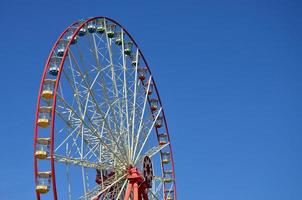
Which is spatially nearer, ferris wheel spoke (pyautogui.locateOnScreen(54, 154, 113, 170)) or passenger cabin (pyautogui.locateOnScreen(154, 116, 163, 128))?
ferris wheel spoke (pyautogui.locateOnScreen(54, 154, 113, 170))

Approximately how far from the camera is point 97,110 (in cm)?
2897

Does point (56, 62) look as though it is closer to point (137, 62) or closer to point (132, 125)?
point (132, 125)

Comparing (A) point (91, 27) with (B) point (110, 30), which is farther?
(B) point (110, 30)

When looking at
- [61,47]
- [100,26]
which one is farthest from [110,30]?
[61,47]

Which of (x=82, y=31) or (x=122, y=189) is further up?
(x=82, y=31)

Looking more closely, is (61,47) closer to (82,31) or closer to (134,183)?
(82,31)

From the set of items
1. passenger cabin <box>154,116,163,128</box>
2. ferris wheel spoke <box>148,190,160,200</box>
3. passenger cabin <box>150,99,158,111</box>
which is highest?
passenger cabin <box>150,99,158,111</box>

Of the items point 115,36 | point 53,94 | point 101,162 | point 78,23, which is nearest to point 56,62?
point 53,94

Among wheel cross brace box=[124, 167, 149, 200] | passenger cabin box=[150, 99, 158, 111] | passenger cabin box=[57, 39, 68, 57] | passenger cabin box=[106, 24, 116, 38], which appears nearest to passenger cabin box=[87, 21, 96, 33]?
passenger cabin box=[106, 24, 116, 38]

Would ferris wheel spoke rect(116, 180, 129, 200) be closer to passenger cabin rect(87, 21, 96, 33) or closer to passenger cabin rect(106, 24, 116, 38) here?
passenger cabin rect(87, 21, 96, 33)

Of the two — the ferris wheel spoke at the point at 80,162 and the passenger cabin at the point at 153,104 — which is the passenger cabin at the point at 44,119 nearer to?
the ferris wheel spoke at the point at 80,162

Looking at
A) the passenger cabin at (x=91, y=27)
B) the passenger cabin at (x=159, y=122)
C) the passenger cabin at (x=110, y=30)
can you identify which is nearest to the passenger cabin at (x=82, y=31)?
the passenger cabin at (x=91, y=27)

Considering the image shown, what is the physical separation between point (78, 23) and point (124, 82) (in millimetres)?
4623

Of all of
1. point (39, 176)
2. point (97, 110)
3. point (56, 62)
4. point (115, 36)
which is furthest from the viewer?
point (115, 36)
